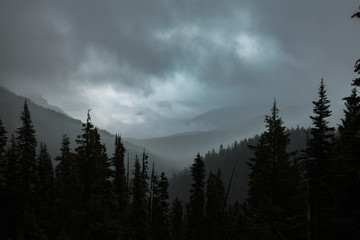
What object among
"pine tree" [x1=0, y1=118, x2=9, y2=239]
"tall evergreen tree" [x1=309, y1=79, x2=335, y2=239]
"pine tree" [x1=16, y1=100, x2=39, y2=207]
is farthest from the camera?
"pine tree" [x1=16, y1=100, x2=39, y2=207]

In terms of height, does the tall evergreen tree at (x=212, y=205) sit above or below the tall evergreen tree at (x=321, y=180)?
below

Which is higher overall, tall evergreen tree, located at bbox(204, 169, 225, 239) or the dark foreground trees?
the dark foreground trees

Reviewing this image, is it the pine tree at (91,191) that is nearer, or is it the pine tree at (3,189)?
the pine tree at (91,191)

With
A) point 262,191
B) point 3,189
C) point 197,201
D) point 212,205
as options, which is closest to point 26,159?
point 3,189

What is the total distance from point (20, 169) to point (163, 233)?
2476 centimetres

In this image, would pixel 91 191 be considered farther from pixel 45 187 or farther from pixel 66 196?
pixel 45 187

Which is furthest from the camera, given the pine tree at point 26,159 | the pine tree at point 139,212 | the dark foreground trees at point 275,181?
the pine tree at point 26,159

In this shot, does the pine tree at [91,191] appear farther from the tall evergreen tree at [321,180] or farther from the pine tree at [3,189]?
the pine tree at [3,189]

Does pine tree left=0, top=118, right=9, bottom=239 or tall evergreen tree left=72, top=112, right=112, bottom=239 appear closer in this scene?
tall evergreen tree left=72, top=112, right=112, bottom=239

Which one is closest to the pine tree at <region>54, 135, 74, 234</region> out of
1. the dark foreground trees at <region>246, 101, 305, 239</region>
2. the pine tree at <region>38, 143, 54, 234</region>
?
the pine tree at <region>38, 143, 54, 234</region>

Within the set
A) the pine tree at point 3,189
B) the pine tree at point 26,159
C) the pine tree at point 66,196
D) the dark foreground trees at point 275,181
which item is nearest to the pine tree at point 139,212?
the pine tree at point 66,196

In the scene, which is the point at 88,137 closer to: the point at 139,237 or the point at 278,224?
the point at 278,224

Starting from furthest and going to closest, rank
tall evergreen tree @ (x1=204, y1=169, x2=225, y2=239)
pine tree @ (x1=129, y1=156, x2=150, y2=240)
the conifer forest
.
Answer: tall evergreen tree @ (x1=204, y1=169, x2=225, y2=239)
pine tree @ (x1=129, y1=156, x2=150, y2=240)
the conifer forest

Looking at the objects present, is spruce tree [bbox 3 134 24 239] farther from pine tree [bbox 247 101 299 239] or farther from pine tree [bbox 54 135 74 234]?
pine tree [bbox 247 101 299 239]
